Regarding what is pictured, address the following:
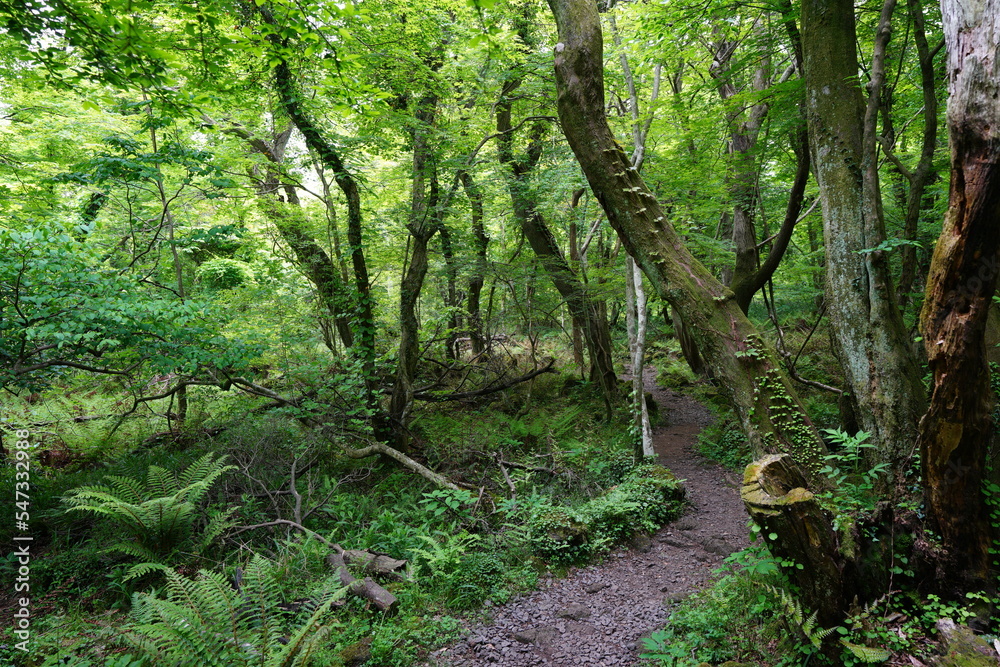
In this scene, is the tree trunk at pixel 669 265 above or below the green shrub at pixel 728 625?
above

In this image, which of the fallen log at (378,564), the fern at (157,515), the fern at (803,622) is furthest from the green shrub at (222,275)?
the fern at (803,622)

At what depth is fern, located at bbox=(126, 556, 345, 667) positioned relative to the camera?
10.4 ft

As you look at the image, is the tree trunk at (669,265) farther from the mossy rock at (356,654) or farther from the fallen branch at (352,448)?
the fallen branch at (352,448)

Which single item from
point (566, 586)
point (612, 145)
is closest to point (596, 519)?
point (566, 586)

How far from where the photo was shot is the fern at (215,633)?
316 centimetres

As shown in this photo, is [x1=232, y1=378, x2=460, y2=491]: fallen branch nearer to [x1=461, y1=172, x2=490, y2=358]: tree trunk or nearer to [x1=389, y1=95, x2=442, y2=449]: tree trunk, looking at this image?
[x1=389, y1=95, x2=442, y2=449]: tree trunk

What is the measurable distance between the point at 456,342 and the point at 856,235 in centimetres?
819

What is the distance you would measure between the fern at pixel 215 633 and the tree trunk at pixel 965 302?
4.10m

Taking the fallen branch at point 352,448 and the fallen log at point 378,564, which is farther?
the fallen branch at point 352,448

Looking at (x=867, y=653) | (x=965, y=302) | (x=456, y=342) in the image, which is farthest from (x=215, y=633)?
(x=456, y=342)

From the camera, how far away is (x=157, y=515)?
4.95 m

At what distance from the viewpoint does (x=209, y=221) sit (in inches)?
456

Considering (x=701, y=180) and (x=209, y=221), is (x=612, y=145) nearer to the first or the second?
(x=701, y=180)

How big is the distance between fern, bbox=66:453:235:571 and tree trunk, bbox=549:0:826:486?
5357mm
